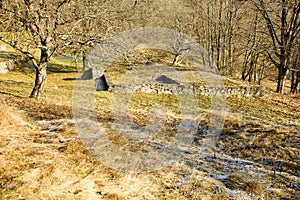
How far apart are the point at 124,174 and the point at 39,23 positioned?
20.9 ft

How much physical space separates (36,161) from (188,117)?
681 cm

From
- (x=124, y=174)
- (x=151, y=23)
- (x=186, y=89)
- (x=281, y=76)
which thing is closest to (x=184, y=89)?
(x=186, y=89)

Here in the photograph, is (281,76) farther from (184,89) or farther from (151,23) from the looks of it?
(151,23)

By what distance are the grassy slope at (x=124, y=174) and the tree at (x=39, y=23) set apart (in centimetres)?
193

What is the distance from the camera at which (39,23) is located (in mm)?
8602

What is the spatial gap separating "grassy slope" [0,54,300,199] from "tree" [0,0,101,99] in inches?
76.0

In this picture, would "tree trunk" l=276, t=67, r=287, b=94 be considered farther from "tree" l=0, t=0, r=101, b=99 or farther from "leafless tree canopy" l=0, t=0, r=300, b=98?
"tree" l=0, t=0, r=101, b=99

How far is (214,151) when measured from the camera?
6.77 metres

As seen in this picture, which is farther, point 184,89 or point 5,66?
point 5,66

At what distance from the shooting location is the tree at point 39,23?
26.8 feet

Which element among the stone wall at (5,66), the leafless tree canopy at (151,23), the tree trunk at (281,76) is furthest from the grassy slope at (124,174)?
the stone wall at (5,66)

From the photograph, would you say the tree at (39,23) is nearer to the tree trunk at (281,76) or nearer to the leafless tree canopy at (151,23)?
the leafless tree canopy at (151,23)

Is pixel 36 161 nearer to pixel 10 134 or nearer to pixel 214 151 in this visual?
pixel 10 134

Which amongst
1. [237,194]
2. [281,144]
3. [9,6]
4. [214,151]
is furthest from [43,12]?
[281,144]
